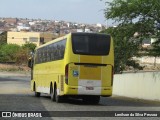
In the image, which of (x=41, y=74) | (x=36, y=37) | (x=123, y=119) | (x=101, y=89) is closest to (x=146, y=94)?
(x=41, y=74)

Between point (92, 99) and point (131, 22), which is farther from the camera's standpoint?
point (131, 22)

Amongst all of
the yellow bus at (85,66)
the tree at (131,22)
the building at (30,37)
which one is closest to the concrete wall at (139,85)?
the tree at (131,22)

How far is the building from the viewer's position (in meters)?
183

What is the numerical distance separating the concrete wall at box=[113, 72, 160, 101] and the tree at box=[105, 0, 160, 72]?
6.29 ft

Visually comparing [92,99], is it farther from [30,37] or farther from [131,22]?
[30,37]

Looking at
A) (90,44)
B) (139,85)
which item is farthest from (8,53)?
(90,44)

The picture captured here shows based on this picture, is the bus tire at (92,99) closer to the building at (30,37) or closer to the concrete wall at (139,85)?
the concrete wall at (139,85)

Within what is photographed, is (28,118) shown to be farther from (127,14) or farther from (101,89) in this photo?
(127,14)

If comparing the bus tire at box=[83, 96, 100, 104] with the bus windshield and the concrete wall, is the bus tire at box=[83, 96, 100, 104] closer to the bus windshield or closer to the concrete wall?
the bus windshield

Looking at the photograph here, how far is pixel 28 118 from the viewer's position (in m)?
16.1

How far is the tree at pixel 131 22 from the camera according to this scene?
32375 mm

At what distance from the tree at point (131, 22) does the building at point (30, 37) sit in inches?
5739

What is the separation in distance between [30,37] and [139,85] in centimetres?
15170

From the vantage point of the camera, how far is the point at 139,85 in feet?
111
